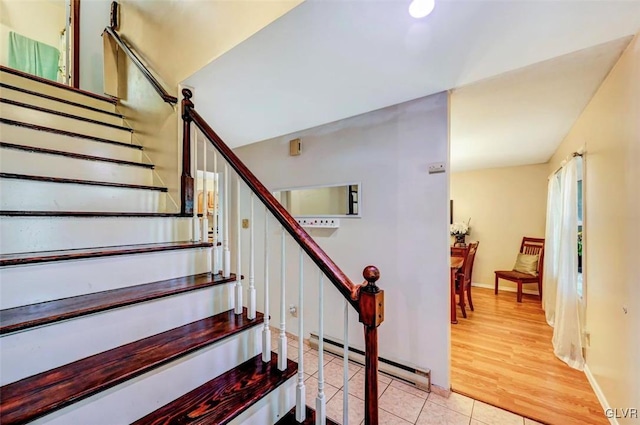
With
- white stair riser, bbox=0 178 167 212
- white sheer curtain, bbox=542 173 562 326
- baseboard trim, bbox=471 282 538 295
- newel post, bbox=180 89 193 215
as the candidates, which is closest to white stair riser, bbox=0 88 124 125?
white stair riser, bbox=0 178 167 212

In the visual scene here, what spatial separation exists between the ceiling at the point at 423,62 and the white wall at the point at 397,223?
211 millimetres

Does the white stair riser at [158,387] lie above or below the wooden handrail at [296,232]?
below

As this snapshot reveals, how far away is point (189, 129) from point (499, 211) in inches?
205

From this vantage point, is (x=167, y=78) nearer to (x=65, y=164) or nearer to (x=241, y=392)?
(x=65, y=164)

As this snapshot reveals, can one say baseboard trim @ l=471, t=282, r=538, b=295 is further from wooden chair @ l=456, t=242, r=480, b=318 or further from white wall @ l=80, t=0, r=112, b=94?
white wall @ l=80, t=0, r=112, b=94

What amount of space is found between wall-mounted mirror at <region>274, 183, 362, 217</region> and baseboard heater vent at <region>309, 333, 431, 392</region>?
3.98 ft

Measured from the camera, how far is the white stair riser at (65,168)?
1.60 metres

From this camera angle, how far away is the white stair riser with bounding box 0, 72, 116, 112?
7.53 ft

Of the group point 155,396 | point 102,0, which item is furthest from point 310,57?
point 102,0

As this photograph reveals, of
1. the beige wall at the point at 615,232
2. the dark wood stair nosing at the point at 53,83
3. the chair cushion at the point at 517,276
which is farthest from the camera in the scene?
the chair cushion at the point at 517,276

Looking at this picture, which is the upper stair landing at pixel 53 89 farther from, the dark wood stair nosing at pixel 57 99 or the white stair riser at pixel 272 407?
the white stair riser at pixel 272 407

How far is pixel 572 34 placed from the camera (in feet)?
4.51

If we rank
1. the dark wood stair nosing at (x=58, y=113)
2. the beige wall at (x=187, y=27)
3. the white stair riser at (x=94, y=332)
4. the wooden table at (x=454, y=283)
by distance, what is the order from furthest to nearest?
the wooden table at (x=454, y=283) < the dark wood stair nosing at (x=58, y=113) < the beige wall at (x=187, y=27) < the white stair riser at (x=94, y=332)

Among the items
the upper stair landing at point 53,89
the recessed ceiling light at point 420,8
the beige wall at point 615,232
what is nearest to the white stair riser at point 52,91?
the upper stair landing at point 53,89
